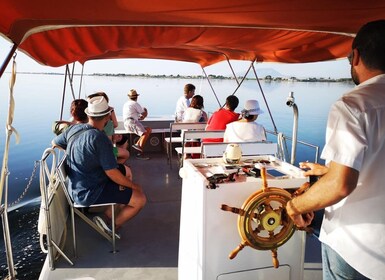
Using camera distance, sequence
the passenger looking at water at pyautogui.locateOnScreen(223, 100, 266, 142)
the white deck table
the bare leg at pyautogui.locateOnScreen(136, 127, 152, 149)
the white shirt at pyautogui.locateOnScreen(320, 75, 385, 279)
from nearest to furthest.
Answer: the white shirt at pyautogui.locateOnScreen(320, 75, 385, 279), the white deck table, the passenger looking at water at pyautogui.locateOnScreen(223, 100, 266, 142), the bare leg at pyautogui.locateOnScreen(136, 127, 152, 149)

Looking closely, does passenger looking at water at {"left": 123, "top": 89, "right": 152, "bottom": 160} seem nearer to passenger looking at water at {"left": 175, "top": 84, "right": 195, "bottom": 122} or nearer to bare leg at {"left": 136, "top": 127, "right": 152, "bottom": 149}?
bare leg at {"left": 136, "top": 127, "right": 152, "bottom": 149}

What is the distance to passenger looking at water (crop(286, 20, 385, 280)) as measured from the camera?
3.62ft

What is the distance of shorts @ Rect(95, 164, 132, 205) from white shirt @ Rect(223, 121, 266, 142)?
131 cm

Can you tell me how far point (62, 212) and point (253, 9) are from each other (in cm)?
226

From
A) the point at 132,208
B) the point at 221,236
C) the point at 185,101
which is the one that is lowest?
the point at 132,208

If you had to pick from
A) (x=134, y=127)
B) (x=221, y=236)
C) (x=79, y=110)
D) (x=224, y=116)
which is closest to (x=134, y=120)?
(x=134, y=127)

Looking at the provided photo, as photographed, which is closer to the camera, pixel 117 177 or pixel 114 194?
pixel 117 177

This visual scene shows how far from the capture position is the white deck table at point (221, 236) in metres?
1.70

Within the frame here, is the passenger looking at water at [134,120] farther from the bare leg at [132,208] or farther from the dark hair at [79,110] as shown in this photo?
the bare leg at [132,208]

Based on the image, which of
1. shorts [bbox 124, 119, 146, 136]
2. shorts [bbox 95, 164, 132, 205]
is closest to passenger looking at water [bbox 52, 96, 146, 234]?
shorts [bbox 95, 164, 132, 205]

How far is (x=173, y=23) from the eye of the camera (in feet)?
8.46

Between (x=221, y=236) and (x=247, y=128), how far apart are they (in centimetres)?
196

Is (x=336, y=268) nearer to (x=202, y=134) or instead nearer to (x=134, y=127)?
(x=202, y=134)

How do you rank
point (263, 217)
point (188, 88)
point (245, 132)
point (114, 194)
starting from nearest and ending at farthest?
point (263, 217), point (114, 194), point (245, 132), point (188, 88)
